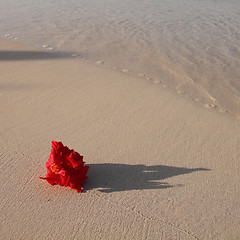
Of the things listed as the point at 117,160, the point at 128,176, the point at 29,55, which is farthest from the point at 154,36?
the point at 128,176

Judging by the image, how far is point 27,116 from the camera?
2.57 metres

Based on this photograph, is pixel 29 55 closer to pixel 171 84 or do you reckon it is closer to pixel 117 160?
pixel 171 84

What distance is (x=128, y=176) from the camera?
1.95 meters

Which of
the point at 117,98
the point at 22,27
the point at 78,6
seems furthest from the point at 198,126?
the point at 78,6

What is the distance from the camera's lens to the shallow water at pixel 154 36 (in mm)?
3713

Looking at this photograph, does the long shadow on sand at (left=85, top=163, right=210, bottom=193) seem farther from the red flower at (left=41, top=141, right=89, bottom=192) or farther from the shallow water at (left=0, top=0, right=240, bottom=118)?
→ the shallow water at (left=0, top=0, right=240, bottom=118)

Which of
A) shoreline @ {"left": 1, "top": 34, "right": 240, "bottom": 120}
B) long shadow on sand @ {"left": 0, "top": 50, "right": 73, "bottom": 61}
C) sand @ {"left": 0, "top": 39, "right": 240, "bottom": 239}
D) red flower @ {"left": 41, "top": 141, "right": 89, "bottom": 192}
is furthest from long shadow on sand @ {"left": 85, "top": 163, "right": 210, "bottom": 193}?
long shadow on sand @ {"left": 0, "top": 50, "right": 73, "bottom": 61}

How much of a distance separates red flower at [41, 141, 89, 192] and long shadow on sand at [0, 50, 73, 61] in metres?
2.60

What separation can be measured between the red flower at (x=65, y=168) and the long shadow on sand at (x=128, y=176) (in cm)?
11

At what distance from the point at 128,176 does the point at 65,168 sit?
464 mm

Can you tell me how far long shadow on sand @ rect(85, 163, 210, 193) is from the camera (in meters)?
1.86

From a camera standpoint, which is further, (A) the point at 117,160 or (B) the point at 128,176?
(A) the point at 117,160

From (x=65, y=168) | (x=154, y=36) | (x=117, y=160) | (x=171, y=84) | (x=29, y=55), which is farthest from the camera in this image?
(x=154, y=36)

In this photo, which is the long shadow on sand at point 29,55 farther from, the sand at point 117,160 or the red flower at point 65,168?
the red flower at point 65,168
